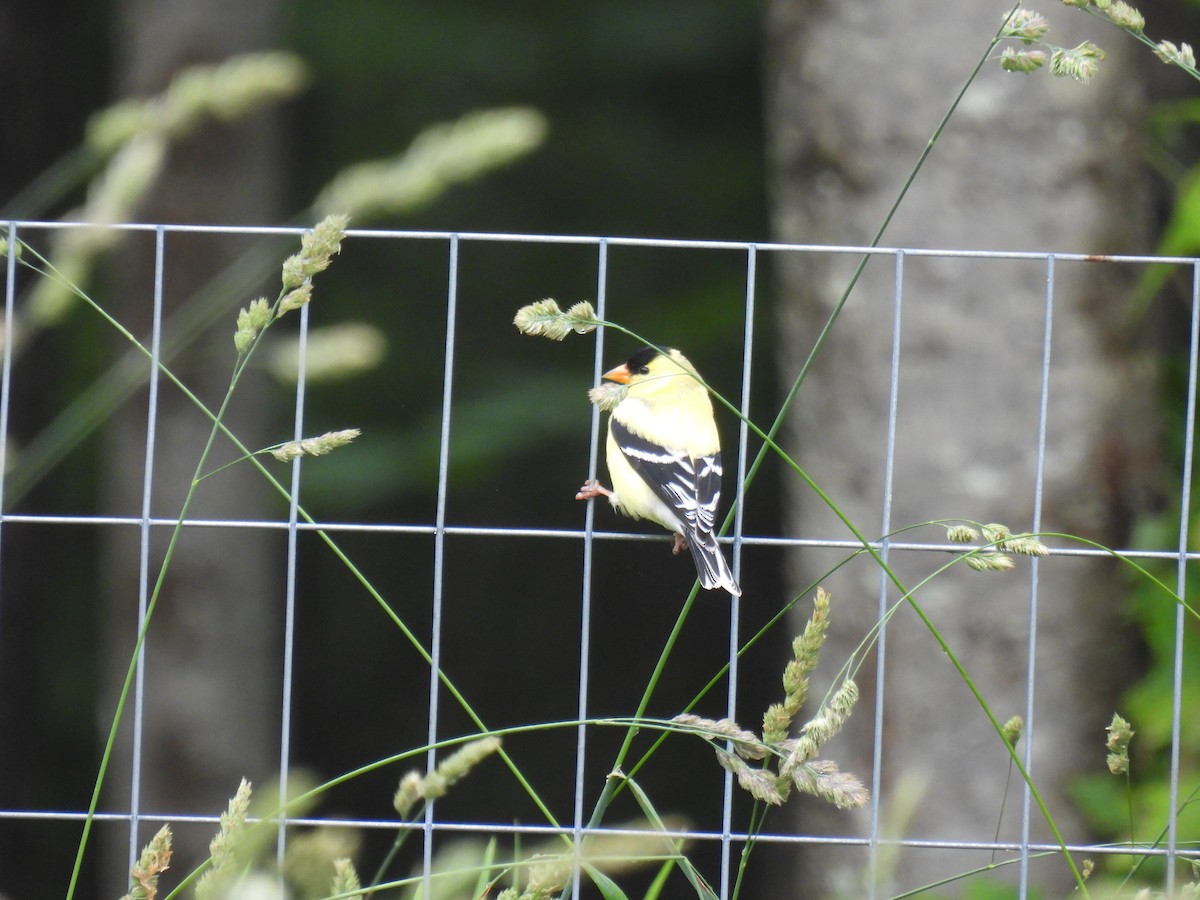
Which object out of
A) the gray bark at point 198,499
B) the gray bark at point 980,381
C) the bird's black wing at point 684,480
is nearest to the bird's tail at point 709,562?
the bird's black wing at point 684,480

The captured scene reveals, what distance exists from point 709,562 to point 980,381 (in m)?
1.26

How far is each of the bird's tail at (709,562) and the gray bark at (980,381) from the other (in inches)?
35.7

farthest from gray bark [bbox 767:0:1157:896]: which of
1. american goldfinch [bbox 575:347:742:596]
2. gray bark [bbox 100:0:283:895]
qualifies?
gray bark [bbox 100:0:283:895]

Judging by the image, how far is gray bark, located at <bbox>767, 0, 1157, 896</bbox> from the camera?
3.34 meters

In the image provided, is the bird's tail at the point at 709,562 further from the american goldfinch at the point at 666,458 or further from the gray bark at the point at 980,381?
the gray bark at the point at 980,381

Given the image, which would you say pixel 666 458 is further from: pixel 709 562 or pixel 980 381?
pixel 980 381

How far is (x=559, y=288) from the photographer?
641 centimetres

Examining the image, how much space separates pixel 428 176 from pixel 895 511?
7.89ft

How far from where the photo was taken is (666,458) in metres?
2.88

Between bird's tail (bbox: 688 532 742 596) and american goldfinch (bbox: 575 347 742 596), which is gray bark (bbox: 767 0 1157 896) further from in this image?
bird's tail (bbox: 688 532 742 596)

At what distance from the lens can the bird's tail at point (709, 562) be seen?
7.47 feet

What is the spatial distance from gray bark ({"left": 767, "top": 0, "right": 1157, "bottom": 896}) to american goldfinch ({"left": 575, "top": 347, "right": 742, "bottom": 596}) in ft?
2.07

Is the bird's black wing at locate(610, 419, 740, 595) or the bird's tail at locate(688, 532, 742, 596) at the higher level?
the bird's black wing at locate(610, 419, 740, 595)

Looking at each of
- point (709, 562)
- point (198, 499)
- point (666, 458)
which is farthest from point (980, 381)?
point (198, 499)
